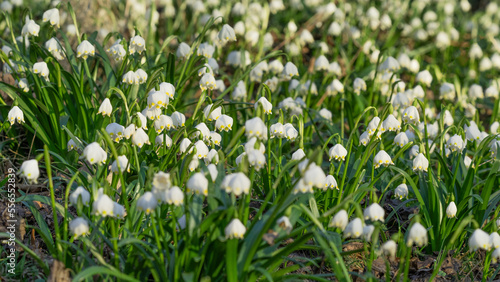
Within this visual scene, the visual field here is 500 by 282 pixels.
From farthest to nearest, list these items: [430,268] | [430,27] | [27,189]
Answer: [430,27] < [27,189] < [430,268]

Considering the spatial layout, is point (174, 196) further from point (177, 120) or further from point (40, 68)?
point (40, 68)

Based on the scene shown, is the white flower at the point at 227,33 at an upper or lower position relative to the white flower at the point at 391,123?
upper

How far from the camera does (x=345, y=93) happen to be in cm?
460

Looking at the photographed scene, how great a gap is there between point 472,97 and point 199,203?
11.3 feet

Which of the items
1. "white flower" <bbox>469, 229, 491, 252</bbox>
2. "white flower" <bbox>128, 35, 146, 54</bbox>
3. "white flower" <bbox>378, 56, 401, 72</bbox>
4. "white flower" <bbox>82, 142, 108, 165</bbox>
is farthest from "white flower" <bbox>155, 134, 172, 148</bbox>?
"white flower" <bbox>378, 56, 401, 72</bbox>

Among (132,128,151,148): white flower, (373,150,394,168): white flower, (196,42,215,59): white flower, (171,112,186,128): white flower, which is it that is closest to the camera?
(132,128,151,148): white flower

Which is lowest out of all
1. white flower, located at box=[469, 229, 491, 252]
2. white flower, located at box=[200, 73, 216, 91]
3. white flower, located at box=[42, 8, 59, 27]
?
white flower, located at box=[469, 229, 491, 252]

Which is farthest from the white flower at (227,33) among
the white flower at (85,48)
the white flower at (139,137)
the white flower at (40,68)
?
the white flower at (139,137)

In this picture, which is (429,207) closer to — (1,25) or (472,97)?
(472,97)

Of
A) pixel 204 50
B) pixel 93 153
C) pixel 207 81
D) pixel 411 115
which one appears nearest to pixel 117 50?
pixel 207 81

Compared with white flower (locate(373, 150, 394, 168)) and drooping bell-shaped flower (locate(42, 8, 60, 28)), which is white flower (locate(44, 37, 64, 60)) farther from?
white flower (locate(373, 150, 394, 168))

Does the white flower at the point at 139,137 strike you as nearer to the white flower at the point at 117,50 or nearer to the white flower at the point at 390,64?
the white flower at the point at 117,50

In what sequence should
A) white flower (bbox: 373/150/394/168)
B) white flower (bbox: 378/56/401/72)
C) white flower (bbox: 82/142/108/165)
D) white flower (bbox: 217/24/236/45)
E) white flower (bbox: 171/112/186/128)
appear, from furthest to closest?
white flower (bbox: 378/56/401/72) < white flower (bbox: 217/24/236/45) < white flower (bbox: 171/112/186/128) < white flower (bbox: 373/150/394/168) < white flower (bbox: 82/142/108/165)

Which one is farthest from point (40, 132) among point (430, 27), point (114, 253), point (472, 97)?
point (430, 27)
